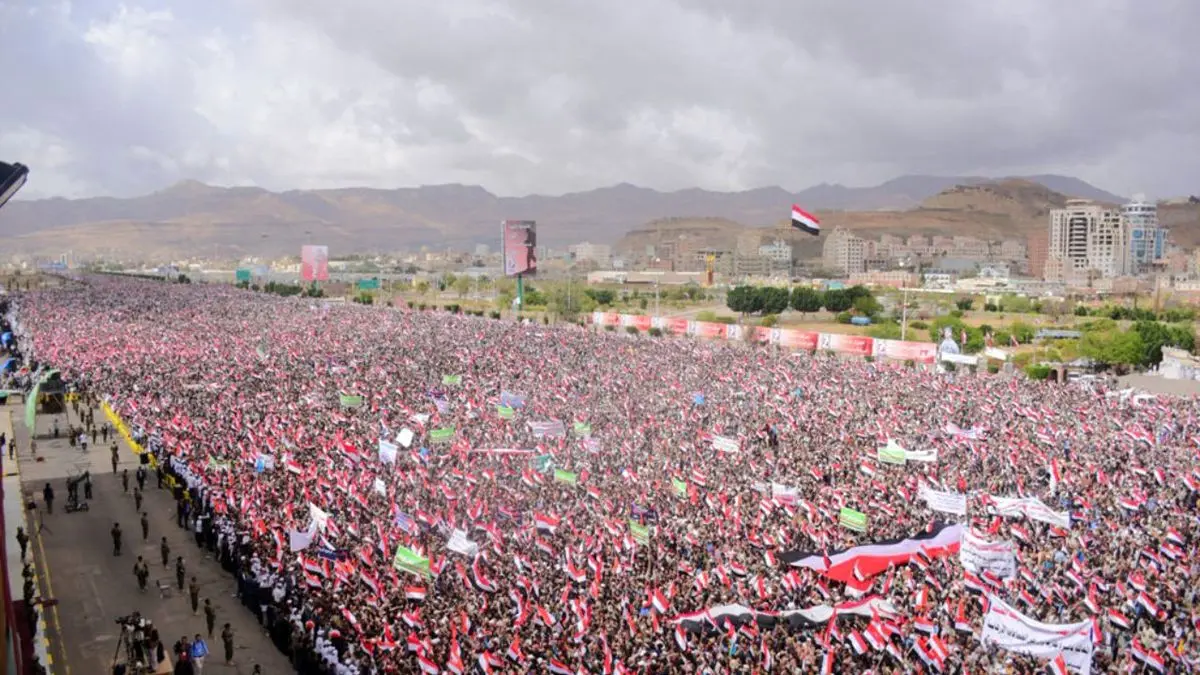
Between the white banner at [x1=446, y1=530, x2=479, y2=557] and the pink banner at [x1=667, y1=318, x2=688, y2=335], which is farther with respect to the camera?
the pink banner at [x1=667, y1=318, x2=688, y2=335]

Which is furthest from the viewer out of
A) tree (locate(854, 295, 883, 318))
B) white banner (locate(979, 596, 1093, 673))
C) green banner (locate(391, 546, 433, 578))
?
tree (locate(854, 295, 883, 318))

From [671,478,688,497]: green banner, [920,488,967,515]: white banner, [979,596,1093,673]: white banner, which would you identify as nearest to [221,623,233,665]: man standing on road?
[671,478,688,497]: green banner

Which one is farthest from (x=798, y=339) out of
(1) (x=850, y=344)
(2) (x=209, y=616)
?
(2) (x=209, y=616)

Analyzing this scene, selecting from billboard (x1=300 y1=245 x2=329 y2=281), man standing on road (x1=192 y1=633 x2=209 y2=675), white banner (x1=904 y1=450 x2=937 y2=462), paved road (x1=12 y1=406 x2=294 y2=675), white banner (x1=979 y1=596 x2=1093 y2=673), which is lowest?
paved road (x1=12 y1=406 x2=294 y2=675)

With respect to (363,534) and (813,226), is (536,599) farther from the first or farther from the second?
(813,226)

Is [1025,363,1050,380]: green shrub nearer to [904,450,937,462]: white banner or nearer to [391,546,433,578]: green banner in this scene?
[904,450,937,462]: white banner

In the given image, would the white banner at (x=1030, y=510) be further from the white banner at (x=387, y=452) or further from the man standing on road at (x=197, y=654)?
the man standing on road at (x=197, y=654)

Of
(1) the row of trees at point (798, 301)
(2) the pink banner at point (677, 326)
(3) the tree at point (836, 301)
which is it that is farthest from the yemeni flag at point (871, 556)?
(3) the tree at point (836, 301)

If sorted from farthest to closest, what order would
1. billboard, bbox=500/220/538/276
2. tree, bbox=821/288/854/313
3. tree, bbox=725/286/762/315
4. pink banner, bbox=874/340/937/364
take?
tree, bbox=821/288/854/313 → billboard, bbox=500/220/538/276 → tree, bbox=725/286/762/315 → pink banner, bbox=874/340/937/364
